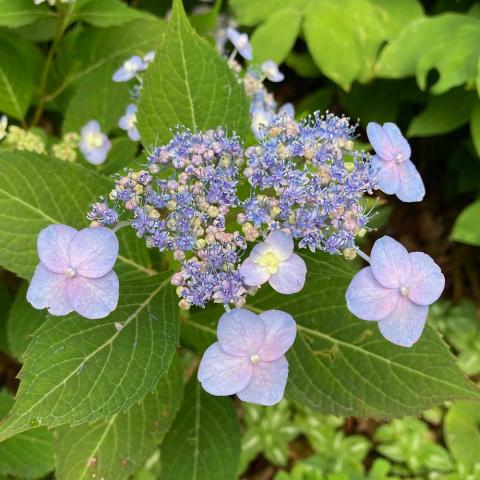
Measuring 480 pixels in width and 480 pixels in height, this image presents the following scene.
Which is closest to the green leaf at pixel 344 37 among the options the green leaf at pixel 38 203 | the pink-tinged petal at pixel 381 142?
the pink-tinged petal at pixel 381 142

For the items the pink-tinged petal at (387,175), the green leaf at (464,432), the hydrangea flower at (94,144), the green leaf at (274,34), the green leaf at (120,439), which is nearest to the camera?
the pink-tinged petal at (387,175)

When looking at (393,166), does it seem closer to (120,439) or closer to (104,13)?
(120,439)

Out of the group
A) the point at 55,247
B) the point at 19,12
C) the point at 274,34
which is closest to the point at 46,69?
the point at 19,12

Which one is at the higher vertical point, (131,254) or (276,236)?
(276,236)

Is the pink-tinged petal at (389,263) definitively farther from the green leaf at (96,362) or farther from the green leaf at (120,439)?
the green leaf at (120,439)

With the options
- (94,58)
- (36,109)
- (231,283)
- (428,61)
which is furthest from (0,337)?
(428,61)

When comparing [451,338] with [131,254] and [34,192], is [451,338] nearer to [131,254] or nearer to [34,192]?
[131,254]
